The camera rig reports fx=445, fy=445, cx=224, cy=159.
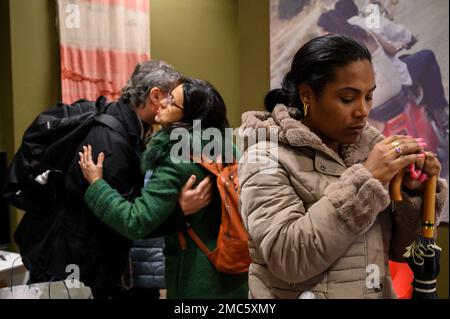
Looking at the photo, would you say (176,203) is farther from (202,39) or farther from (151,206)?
(202,39)

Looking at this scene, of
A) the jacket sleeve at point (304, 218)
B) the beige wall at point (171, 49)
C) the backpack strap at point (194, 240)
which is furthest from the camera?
the backpack strap at point (194, 240)

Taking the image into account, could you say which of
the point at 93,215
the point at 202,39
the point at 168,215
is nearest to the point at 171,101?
the point at 202,39

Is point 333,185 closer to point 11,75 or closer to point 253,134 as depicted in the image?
point 253,134

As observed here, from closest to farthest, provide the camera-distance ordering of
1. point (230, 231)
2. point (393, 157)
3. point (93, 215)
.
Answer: point (393, 157), point (230, 231), point (93, 215)

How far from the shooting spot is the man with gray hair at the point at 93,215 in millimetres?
1115

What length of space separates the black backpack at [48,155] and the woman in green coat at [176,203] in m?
0.15

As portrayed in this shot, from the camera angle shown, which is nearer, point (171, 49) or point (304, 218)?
point (304, 218)

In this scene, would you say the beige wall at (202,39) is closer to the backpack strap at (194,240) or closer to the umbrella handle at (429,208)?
the backpack strap at (194,240)

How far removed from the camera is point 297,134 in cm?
63

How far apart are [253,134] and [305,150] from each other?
0.26 feet

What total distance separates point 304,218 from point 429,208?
19 cm

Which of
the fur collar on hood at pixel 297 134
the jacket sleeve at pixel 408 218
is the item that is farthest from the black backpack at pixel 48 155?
the jacket sleeve at pixel 408 218
